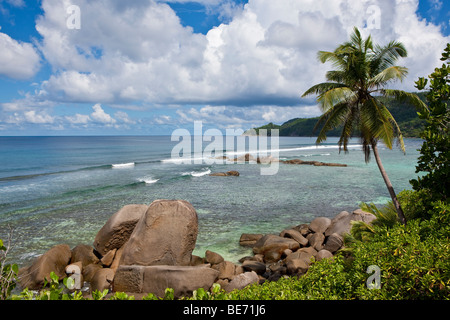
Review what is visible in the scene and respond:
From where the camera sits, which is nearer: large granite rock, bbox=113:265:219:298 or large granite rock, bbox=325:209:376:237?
large granite rock, bbox=113:265:219:298

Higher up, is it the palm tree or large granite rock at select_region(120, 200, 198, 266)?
the palm tree

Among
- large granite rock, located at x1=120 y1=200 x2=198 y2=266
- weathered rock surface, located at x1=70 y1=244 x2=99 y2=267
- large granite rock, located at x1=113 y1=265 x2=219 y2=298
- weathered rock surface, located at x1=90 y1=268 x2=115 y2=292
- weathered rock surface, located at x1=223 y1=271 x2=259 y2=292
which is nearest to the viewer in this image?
large granite rock, located at x1=113 y1=265 x2=219 y2=298

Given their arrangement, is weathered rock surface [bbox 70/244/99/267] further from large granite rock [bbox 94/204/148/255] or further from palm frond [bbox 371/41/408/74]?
palm frond [bbox 371/41/408/74]

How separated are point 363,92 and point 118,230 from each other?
38.8ft

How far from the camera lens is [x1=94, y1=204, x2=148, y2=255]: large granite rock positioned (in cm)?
1202

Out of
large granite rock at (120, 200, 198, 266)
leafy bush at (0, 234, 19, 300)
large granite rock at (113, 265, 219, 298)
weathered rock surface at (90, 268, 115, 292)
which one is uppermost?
leafy bush at (0, 234, 19, 300)

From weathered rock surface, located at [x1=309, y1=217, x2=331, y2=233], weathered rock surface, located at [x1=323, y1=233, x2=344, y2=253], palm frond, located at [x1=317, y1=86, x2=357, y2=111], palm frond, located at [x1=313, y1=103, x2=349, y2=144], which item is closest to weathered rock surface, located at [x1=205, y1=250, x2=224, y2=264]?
weathered rock surface, located at [x1=323, y1=233, x2=344, y2=253]

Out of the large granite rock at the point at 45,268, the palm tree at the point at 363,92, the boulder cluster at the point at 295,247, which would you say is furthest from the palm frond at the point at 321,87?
the large granite rock at the point at 45,268

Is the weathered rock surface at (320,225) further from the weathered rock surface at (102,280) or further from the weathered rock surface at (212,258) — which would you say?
the weathered rock surface at (102,280)

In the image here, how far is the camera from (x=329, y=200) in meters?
24.0

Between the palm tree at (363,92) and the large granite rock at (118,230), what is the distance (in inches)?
364
